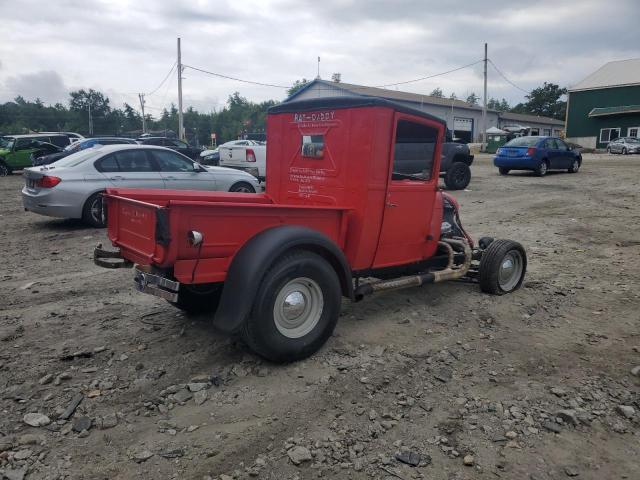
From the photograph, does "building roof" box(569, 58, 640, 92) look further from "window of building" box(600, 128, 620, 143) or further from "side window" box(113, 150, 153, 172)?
"side window" box(113, 150, 153, 172)

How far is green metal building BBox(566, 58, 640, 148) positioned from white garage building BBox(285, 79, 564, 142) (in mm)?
8414

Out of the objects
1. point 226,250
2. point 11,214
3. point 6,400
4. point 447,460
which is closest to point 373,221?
point 226,250

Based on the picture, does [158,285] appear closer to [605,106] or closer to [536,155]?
[536,155]

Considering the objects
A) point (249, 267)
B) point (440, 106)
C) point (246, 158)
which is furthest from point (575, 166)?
point (440, 106)

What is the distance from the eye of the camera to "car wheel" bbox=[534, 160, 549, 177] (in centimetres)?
1888

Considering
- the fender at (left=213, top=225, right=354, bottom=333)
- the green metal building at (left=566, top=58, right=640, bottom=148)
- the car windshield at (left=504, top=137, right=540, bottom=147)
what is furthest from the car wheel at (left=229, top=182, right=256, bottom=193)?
the green metal building at (left=566, top=58, right=640, bottom=148)

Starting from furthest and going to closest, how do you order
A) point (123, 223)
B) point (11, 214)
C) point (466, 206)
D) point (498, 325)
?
1. point (466, 206)
2. point (11, 214)
3. point (498, 325)
4. point (123, 223)

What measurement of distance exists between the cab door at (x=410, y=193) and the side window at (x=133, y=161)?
6.17 meters

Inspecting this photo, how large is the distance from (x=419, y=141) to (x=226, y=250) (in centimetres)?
233

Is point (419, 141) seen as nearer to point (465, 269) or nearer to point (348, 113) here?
point (348, 113)

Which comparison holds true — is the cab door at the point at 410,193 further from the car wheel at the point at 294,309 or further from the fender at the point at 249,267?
the fender at the point at 249,267

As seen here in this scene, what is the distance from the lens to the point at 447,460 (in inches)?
111

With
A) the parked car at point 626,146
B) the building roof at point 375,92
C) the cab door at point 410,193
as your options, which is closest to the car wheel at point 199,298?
the cab door at point 410,193

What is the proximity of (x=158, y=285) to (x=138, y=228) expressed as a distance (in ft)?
1.55
